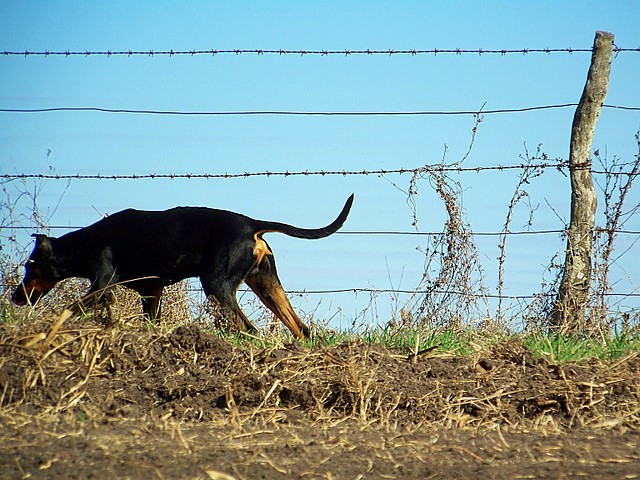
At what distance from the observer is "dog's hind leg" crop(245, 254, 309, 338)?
750cm

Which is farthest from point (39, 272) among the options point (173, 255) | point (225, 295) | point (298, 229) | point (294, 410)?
point (294, 410)

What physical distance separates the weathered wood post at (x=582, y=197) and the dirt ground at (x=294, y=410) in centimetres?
207

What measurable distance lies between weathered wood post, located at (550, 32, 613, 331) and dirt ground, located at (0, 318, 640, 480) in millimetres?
2071

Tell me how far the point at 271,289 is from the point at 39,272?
7.00 ft

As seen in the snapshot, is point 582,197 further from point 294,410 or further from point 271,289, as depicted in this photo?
point 294,410

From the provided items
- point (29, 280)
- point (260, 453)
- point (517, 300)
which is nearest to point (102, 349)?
point (260, 453)

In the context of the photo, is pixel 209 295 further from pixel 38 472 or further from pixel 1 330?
pixel 38 472

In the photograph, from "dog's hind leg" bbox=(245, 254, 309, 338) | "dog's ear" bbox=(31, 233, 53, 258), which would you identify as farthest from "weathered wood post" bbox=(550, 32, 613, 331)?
"dog's ear" bbox=(31, 233, 53, 258)

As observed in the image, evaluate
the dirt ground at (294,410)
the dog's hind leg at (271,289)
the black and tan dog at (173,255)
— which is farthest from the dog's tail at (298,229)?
the dirt ground at (294,410)

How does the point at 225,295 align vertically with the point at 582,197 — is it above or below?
below

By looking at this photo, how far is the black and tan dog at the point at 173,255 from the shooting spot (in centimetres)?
735

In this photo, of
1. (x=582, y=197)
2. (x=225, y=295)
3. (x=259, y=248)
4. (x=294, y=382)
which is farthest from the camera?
(x=582, y=197)

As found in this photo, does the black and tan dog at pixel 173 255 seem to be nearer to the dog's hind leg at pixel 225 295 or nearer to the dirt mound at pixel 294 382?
the dog's hind leg at pixel 225 295

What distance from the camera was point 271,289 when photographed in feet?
24.8
